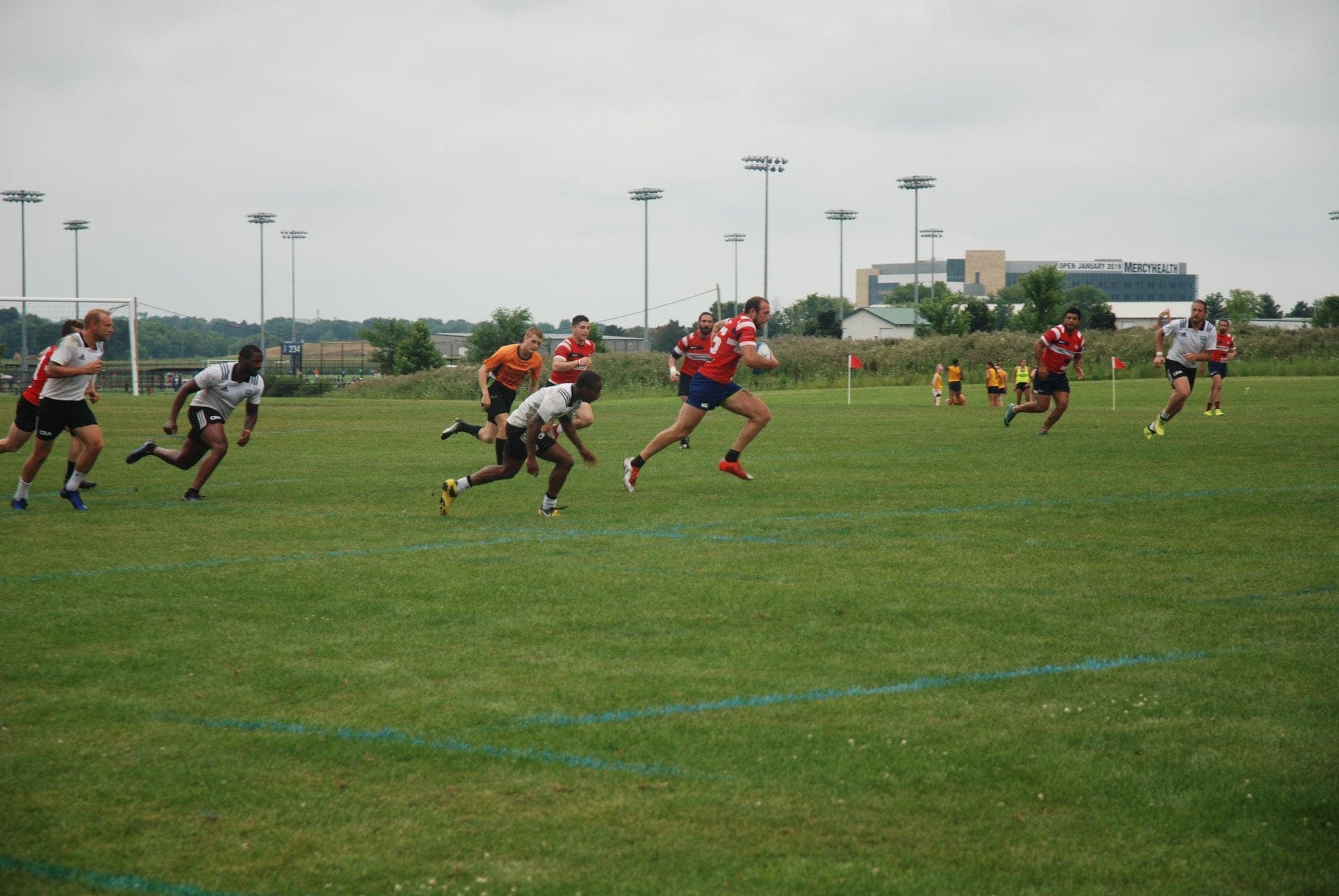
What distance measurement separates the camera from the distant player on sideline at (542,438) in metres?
11.6

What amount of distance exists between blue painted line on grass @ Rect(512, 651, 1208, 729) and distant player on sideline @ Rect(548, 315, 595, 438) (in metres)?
9.13

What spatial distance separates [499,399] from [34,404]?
5.30 meters

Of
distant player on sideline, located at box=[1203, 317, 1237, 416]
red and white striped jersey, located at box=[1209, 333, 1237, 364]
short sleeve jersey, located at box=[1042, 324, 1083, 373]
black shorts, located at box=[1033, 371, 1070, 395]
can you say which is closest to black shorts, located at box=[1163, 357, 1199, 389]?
red and white striped jersey, located at box=[1209, 333, 1237, 364]

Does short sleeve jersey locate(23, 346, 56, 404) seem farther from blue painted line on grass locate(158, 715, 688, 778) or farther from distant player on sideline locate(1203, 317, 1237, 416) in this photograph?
distant player on sideline locate(1203, 317, 1237, 416)

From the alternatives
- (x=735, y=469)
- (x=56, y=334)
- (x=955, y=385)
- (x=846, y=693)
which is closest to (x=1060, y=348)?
(x=735, y=469)

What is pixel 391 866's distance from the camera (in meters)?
3.99

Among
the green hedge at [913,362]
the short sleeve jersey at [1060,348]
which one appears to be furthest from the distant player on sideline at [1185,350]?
the green hedge at [913,362]

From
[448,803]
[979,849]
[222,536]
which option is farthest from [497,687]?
[222,536]

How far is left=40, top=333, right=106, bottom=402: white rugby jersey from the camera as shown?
12.5 m

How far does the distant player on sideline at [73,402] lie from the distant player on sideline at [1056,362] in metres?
13.9

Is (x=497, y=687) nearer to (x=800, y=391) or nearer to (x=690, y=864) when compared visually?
(x=690, y=864)

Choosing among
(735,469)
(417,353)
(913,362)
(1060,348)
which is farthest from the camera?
(417,353)

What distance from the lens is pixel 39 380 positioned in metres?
12.8

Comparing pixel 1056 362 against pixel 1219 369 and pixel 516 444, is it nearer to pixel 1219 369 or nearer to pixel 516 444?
pixel 1219 369
